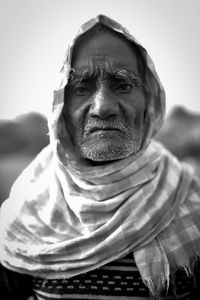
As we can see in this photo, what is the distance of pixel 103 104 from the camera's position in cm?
98

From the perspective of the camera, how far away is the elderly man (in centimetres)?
100

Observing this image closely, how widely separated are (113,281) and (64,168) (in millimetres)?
354

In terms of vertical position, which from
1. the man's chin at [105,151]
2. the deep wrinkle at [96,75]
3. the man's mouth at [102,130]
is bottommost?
the man's chin at [105,151]

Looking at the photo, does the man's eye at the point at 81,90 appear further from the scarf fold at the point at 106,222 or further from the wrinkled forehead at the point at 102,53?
the scarf fold at the point at 106,222

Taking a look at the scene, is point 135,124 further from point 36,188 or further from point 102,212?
point 36,188

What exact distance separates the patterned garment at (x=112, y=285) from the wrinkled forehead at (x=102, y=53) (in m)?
0.52

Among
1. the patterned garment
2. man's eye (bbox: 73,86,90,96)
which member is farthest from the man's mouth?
the patterned garment

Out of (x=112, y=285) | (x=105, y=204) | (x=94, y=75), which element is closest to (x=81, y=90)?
(x=94, y=75)

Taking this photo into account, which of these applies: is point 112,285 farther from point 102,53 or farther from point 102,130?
point 102,53

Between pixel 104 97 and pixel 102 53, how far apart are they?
0.14 m

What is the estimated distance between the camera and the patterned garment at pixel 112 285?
990 millimetres

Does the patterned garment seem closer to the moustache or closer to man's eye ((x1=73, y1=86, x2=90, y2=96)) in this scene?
the moustache

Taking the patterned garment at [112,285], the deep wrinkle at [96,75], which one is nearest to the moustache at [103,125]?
the deep wrinkle at [96,75]

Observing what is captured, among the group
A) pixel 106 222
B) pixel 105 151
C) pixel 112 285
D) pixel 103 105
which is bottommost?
pixel 112 285
